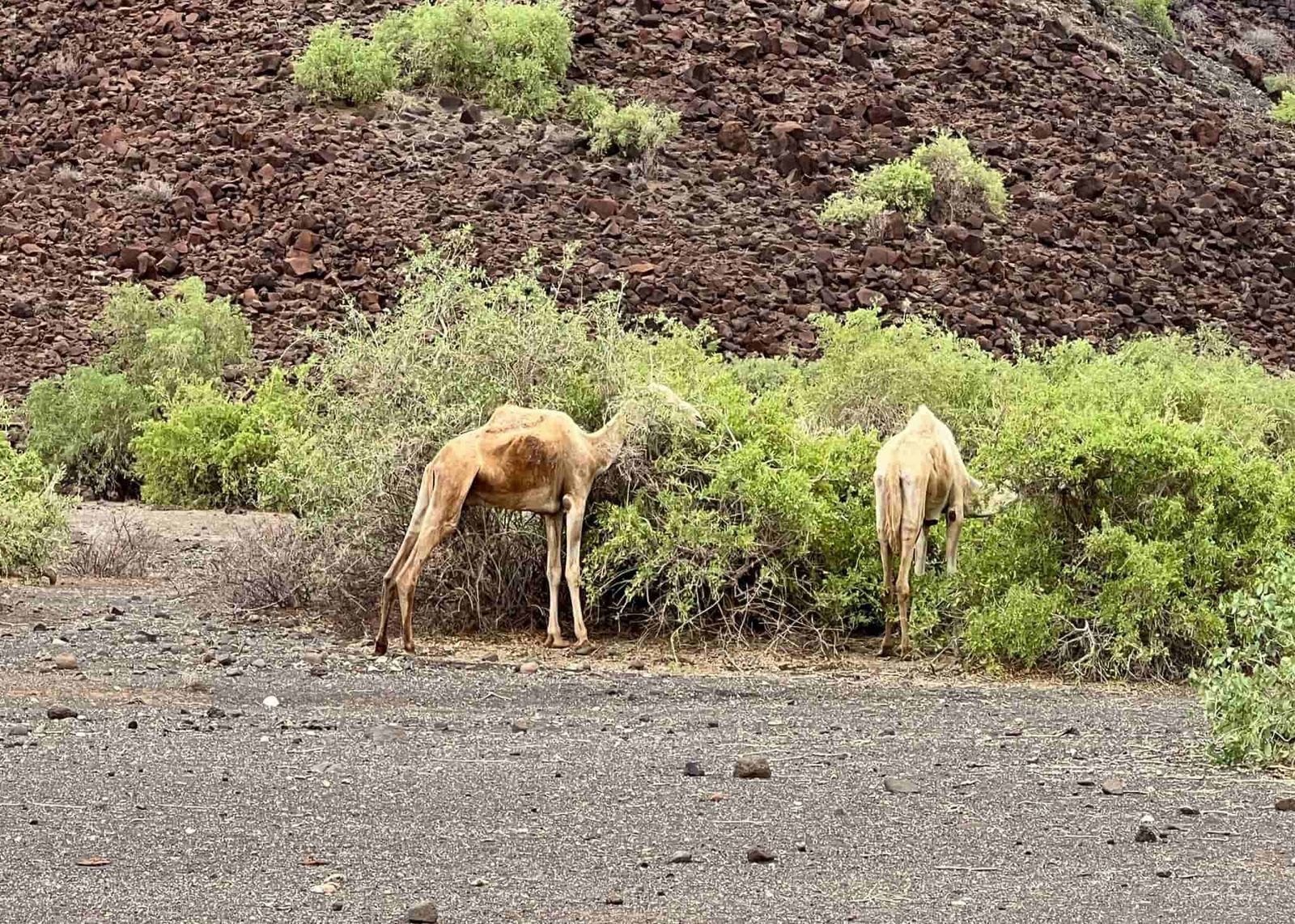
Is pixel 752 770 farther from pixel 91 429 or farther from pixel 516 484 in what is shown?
pixel 91 429

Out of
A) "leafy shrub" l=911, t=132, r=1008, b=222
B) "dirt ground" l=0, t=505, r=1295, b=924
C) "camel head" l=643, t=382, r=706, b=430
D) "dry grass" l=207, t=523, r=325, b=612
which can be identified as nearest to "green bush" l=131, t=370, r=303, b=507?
"dry grass" l=207, t=523, r=325, b=612

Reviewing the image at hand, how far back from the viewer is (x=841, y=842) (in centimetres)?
684

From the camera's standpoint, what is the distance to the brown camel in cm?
1145

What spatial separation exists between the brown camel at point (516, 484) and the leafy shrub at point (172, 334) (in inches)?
694

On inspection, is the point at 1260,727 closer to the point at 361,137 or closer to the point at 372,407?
the point at 372,407

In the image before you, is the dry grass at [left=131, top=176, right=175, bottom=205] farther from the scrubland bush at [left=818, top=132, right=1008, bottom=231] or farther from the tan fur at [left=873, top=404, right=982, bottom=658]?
Answer: the tan fur at [left=873, top=404, right=982, bottom=658]

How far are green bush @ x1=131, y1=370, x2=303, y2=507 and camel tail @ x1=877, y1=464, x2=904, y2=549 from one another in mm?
12967

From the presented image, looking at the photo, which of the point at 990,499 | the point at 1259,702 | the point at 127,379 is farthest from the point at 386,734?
the point at 127,379

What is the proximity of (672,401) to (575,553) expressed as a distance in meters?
1.18

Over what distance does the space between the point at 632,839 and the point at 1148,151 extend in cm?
3738

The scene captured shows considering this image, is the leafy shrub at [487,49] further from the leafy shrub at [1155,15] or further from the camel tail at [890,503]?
the camel tail at [890,503]

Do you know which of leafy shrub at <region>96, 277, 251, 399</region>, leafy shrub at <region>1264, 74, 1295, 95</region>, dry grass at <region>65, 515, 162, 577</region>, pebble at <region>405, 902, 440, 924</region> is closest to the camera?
pebble at <region>405, 902, 440, 924</region>

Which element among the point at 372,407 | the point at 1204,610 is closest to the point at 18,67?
the point at 372,407

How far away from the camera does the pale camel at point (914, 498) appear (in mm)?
11461
